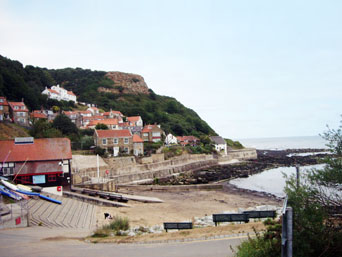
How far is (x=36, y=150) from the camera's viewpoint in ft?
83.3

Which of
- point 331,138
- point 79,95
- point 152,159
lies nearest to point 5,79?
point 152,159

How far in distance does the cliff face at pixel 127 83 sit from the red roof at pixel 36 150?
108426mm

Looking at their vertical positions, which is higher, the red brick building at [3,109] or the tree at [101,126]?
the red brick building at [3,109]

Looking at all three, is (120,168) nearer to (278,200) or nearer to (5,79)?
(278,200)

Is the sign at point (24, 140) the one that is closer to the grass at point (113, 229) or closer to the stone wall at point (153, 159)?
the grass at point (113, 229)

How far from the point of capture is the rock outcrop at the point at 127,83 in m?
138

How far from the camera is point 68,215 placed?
18.2 metres

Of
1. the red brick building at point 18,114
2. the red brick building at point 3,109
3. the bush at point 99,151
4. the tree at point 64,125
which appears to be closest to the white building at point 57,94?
the red brick building at point 18,114

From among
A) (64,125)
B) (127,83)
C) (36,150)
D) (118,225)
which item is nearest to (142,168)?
(64,125)

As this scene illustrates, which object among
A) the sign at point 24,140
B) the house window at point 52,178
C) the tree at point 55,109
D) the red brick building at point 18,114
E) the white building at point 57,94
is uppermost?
the white building at point 57,94

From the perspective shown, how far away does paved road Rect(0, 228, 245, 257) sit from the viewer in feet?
31.2

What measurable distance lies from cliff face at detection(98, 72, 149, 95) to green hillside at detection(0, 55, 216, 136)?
3366mm

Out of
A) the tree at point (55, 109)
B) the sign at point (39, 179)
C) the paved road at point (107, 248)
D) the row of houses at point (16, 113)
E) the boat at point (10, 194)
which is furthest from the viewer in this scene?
the tree at point (55, 109)

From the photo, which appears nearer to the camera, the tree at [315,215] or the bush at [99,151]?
the tree at [315,215]
